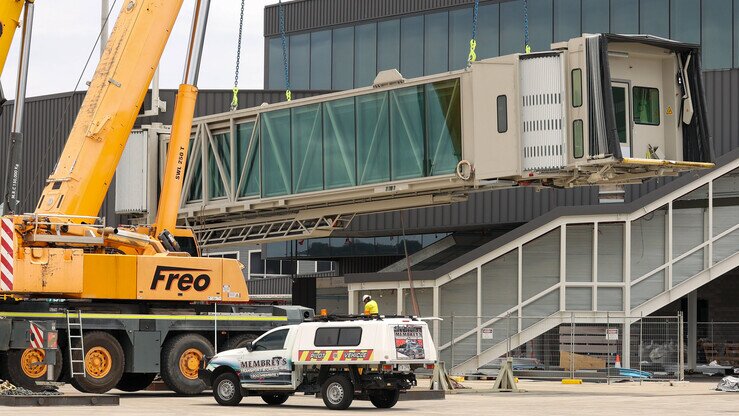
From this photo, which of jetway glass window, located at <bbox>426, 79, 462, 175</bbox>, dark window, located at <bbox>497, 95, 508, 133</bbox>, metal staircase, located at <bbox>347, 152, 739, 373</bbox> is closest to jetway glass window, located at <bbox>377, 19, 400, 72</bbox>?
metal staircase, located at <bbox>347, 152, 739, 373</bbox>

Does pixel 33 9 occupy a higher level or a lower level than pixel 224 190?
higher

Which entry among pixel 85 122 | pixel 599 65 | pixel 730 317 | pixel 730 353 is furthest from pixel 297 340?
pixel 730 317

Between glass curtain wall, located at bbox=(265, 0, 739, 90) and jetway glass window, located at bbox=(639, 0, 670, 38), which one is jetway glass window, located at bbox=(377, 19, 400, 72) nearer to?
glass curtain wall, located at bbox=(265, 0, 739, 90)

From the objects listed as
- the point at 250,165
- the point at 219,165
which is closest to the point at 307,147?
the point at 250,165

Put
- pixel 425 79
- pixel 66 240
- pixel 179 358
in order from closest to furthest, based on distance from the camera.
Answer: pixel 66 240 → pixel 179 358 → pixel 425 79

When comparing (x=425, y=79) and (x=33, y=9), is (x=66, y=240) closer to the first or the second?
(x=33, y=9)

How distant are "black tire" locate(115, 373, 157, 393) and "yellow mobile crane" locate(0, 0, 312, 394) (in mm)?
31

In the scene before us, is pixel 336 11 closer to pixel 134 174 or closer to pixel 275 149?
pixel 134 174

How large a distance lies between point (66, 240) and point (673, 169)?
Answer: 13810 mm

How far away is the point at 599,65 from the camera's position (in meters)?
29.8

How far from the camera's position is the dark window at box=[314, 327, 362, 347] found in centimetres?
2550

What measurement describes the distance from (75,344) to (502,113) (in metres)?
10.9

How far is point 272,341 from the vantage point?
26922 millimetres

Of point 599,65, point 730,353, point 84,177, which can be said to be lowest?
point 730,353
